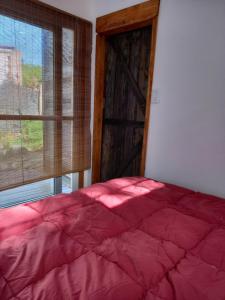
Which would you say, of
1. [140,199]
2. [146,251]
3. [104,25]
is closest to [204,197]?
[140,199]

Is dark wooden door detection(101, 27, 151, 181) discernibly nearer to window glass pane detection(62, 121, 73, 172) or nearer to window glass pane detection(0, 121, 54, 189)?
window glass pane detection(62, 121, 73, 172)

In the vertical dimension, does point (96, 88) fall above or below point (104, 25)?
below

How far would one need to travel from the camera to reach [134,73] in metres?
2.62

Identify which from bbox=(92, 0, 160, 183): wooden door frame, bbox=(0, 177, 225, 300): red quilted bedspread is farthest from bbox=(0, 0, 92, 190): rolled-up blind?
bbox=(0, 177, 225, 300): red quilted bedspread

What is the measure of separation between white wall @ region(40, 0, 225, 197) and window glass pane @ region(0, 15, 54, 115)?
47 centimetres

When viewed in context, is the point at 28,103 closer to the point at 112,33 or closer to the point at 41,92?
the point at 41,92

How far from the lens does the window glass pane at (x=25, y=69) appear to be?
203 cm

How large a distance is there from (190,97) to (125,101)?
0.95 metres

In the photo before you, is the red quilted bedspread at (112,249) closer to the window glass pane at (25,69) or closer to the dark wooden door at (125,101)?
the window glass pane at (25,69)

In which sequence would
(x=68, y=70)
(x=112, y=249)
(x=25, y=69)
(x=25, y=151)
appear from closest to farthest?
(x=112, y=249)
(x=25, y=69)
(x=25, y=151)
(x=68, y=70)

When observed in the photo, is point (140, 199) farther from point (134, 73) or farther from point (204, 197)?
point (134, 73)

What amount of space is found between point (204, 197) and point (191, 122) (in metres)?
0.65

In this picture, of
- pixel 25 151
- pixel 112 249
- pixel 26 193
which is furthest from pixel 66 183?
pixel 112 249

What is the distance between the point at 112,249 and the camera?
3.27ft
